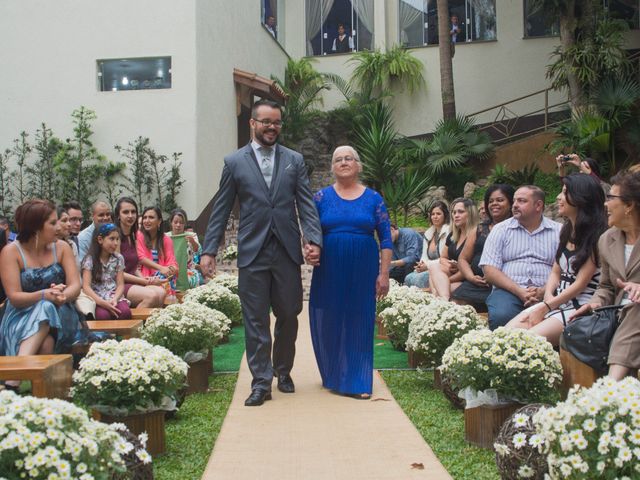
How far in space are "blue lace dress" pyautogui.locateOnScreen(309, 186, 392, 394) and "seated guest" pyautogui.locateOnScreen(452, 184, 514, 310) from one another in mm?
1756

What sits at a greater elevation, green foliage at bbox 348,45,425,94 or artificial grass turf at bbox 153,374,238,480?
green foliage at bbox 348,45,425,94

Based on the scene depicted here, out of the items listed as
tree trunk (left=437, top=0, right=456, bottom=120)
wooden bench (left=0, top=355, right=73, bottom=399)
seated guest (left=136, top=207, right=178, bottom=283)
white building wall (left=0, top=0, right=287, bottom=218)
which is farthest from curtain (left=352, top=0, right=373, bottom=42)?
wooden bench (left=0, top=355, right=73, bottom=399)

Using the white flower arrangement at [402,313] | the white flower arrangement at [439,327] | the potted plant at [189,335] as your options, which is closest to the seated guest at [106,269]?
the potted plant at [189,335]

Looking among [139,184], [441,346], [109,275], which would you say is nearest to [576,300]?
[441,346]

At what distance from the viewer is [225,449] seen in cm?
425

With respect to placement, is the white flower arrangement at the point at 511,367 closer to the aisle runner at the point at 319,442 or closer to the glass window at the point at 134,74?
the aisle runner at the point at 319,442

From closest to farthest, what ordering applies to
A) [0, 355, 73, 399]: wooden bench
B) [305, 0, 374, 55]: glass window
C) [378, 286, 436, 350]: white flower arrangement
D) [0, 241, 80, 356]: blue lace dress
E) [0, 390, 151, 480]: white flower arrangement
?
[0, 390, 151, 480]: white flower arrangement, [0, 355, 73, 399]: wooden bench, [0, 241, 80, 356]: blue lace dress, [378, 286, 436, 350]: white flower arrangement, [305, 0, 374, 55]: glass window

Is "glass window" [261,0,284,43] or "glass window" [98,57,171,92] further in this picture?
"glass window" [261,0,284,43]

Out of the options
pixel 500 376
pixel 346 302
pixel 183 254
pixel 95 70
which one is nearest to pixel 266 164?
pixel 346 302

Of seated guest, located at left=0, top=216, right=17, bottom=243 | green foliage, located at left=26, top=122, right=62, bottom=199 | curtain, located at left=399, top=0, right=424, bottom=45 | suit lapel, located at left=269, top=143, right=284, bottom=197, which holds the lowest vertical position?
seated guest, located at left=0, top=216, right=17, bottom=243

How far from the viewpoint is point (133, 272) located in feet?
27.7

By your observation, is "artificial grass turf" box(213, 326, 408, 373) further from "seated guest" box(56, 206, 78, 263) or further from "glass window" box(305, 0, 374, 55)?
"glass window" box(305, 0, 374, 55)

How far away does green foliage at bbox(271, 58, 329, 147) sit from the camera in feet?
74.1

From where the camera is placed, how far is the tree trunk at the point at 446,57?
66.2ft
